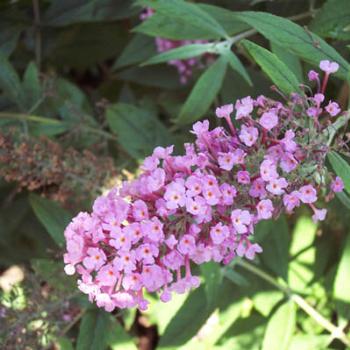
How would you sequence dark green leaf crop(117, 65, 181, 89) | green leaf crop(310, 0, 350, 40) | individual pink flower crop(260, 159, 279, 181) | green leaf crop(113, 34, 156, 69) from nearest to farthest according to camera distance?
individual pink flower crop(260, 159, 279, 181)
green leaf crop(310, 0, 350, 40)
green leaf crop(113, 34, 156, 69)
dark green leaf crop(117, 65, 181, 89)

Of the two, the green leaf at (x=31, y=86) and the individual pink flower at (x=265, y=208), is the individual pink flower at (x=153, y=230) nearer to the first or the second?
the individual pink flower at (x=265, y=208)

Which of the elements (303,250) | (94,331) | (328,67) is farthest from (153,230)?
(303,250)

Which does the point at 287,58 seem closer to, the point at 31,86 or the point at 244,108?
the point at 244,108

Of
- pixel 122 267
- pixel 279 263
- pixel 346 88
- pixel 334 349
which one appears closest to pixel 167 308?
pixel 279 263

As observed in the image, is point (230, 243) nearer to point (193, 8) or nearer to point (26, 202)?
point (193, 8)

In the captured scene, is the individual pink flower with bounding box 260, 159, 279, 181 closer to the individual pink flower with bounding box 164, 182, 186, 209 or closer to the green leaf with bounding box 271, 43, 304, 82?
the individual pink flower with bounding box 164, 182, 186, 209

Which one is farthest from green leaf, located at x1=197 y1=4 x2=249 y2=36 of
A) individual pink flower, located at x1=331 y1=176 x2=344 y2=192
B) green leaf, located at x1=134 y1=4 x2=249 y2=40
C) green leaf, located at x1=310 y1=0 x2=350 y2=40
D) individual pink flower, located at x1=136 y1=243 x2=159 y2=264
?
individual pink flower, located at x1=136 y1=243 x2=159 y2=264

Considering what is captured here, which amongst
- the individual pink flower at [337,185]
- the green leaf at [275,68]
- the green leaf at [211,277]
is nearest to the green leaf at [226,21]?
the green leaf at [275,68]
